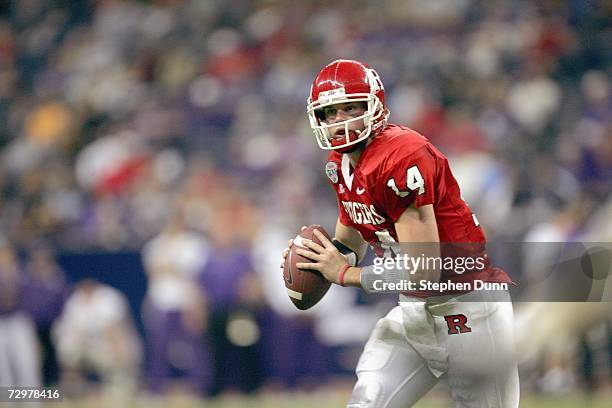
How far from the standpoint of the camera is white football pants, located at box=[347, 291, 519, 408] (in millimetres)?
3619

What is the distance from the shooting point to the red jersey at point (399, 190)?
3449 mm

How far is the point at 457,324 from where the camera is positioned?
365 cm

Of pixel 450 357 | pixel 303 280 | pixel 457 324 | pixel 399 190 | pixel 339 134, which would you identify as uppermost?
pixel 339 134

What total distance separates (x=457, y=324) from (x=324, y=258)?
1.82ft

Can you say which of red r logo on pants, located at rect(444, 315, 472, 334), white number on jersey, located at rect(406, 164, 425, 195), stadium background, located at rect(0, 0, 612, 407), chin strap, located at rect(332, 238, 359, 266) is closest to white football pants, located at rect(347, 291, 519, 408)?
red r logo on pants, located at rect(444, 315, 472, 334)

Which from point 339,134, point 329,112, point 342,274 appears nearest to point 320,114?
point 329,112

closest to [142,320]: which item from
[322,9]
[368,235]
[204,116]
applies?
[204,116]

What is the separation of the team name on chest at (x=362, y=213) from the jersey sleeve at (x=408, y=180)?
13 cm

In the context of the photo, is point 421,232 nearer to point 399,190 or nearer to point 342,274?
point 399,190

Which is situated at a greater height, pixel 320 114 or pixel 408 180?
pixel 320 114

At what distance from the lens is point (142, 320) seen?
7242mm

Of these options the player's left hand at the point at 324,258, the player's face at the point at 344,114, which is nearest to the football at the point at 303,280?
the player's left hand at the point at 324,258

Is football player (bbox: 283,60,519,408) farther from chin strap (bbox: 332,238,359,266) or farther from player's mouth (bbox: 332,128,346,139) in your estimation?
chin strap (bbox: 332,238,359,266)

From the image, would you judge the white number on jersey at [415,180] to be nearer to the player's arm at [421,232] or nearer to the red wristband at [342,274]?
the player's arm at [421,232]
